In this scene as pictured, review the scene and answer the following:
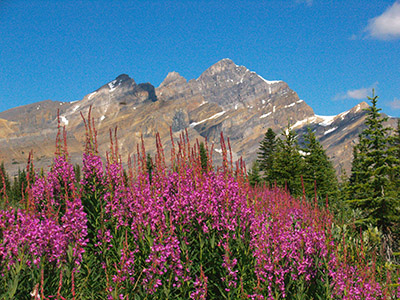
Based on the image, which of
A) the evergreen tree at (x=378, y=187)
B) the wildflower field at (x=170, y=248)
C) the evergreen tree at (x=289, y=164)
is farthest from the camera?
the evergreen tree at (x=289, y=164)

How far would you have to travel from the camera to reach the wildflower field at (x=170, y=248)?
179 inches

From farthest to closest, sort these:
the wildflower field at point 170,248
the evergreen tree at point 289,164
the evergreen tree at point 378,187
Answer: the evergreen tree at point 289,164, the evergreen tree at point 378,187, the wildflower field at point 170,248

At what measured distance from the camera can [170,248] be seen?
4.69m

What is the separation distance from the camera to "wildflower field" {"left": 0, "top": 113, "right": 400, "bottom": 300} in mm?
4535

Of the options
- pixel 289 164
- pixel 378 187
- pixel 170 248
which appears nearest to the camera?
pixel 170 248

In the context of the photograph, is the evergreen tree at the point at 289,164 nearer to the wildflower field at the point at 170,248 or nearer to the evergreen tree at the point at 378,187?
the evergreen tree at the point at 378,187

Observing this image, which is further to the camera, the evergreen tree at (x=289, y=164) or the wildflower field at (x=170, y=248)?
the evergreen tree at (x=289, y=164)

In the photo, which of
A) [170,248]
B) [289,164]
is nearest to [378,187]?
[170,248]

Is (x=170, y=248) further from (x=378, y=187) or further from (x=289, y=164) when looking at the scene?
(x=289, y=164)

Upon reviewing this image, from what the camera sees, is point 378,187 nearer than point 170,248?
No

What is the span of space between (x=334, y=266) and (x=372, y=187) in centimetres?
1270

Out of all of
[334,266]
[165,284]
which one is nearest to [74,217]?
[165,284]

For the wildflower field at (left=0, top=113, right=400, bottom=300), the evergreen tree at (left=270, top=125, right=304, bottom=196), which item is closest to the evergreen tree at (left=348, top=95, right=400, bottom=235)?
the wildflower field at (left=0, top=113, right=400, bottom=300)

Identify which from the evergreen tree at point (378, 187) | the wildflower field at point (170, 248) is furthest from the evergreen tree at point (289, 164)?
the wildflower field at point (170, 248)
